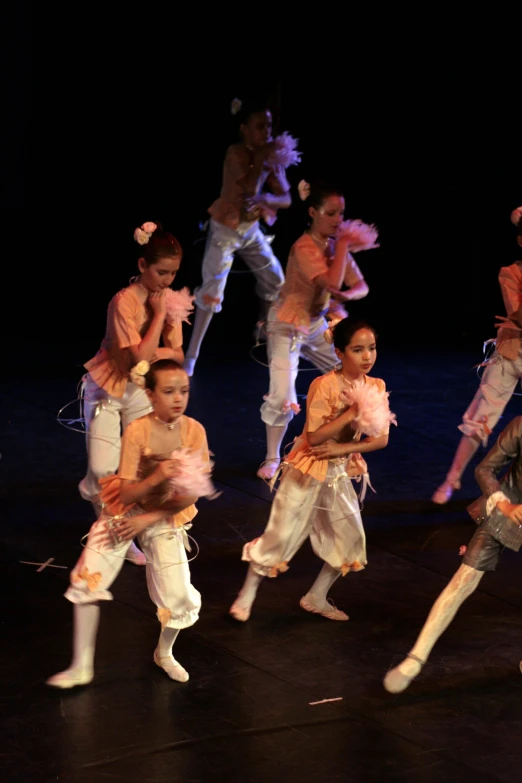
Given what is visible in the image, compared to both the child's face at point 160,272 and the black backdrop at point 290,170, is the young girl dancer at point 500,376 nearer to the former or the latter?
the child's face at point 160,272

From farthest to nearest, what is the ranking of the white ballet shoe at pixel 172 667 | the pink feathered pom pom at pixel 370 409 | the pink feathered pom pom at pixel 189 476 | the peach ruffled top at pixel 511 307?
1. the peach ruffled top at pixel 511 307
2. the pink feathered pom pom at pixel 370 409
3. the white ballet shoe at pixel 172 667
4. the pink feathered pom pom at pixel 189 476

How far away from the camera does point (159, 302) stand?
4637mm

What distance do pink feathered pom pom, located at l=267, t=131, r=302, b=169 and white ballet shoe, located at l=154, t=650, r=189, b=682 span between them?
12.2 feet

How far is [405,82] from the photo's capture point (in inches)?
357

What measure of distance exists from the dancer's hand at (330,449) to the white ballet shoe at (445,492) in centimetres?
160

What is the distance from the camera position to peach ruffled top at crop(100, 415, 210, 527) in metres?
3.72

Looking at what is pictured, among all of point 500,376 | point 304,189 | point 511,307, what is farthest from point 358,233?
point 500,376

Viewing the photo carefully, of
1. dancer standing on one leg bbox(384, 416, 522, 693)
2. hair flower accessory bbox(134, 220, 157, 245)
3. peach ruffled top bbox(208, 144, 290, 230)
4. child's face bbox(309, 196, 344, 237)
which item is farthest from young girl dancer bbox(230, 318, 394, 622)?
peach ruffled top bbox(208, 144, 290, 230)

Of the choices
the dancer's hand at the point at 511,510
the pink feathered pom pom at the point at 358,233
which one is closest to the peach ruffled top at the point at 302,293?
the pink feathered pom pom at the point at 358,233

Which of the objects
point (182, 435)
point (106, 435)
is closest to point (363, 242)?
point (106, 435)

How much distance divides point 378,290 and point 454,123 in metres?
1.54

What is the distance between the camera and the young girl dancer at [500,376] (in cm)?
527

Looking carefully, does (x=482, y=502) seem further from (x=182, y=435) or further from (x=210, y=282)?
(x=210, y=282)

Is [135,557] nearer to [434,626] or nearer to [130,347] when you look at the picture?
[130,347]
